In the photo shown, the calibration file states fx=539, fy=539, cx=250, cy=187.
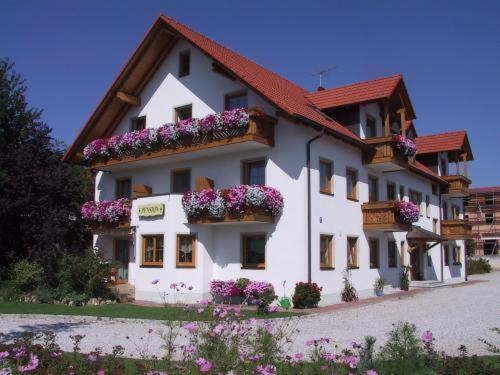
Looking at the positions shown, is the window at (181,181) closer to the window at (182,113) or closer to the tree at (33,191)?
the window at (182,113)

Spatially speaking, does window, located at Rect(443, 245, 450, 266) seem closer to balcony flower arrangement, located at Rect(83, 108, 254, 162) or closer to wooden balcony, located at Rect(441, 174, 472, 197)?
wooden balcony, located at Rect(441, 174, 472, 197)

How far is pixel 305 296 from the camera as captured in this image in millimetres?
17516

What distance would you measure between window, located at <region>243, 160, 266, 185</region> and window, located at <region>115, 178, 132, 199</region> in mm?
6606

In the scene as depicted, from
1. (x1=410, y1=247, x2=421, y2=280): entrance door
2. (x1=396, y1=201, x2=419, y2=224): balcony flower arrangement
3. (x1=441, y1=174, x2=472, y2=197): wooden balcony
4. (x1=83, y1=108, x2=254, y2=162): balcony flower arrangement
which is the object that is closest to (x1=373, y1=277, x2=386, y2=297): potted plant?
(x1=396, y1=201, x2=419, y2=224): balcony flower arrangement

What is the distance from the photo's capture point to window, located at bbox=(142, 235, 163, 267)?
20938mm

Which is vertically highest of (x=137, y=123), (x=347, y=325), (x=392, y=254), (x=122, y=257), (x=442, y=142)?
(x=442, y=142)

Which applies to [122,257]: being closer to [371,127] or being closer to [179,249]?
[179,249]

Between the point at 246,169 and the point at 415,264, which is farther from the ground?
the point at 246,169

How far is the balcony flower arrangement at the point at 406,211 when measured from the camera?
868 inches

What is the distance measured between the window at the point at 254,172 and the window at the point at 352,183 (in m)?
4.03

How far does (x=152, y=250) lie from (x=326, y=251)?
6.77m

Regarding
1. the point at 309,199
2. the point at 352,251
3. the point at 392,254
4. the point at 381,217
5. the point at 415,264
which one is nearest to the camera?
the point at 309,199

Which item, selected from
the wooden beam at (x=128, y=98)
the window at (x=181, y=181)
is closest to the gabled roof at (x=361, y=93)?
the window at (x=181, y=181)

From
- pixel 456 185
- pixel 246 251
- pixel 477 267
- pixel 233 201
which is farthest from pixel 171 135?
pixel 477 267
